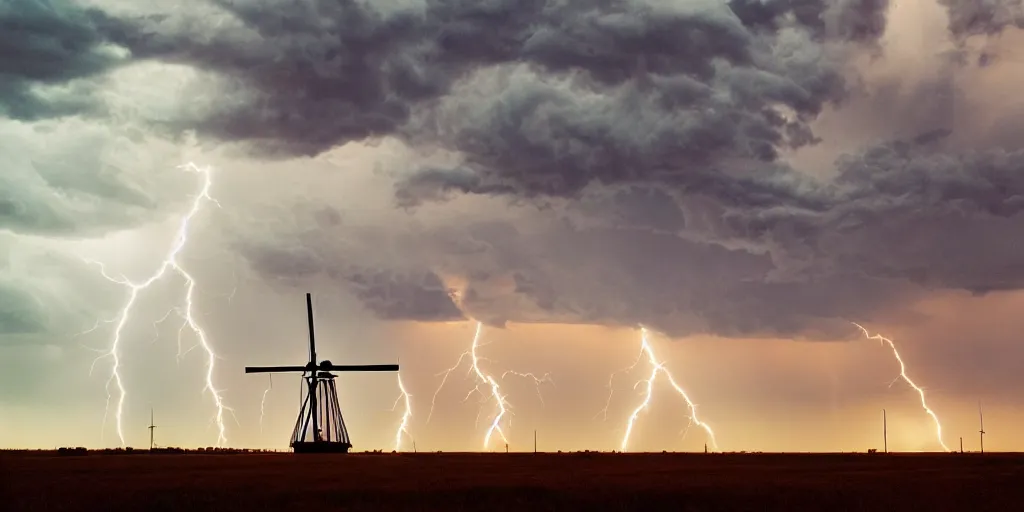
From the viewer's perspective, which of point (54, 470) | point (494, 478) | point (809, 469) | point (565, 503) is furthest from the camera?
point (809, 469)

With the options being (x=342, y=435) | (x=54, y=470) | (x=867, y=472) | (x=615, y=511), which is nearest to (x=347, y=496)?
(x=615, y=511)

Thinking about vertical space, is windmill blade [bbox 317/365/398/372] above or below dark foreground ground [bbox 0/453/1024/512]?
above

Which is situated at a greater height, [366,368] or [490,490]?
[366,368]

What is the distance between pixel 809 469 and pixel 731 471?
32.5 ft

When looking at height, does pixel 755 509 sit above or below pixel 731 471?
below

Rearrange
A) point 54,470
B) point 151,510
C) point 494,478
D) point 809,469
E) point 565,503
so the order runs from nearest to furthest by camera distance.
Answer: point 151,510 < point 565,503 < point 494,478 < point 54,470 < point 809,469

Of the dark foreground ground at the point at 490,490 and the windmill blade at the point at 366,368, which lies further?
the windmill blade at the point at 366,368

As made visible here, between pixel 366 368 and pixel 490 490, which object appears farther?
pixel 366 368

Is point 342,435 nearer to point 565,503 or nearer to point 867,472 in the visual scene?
point 867,472

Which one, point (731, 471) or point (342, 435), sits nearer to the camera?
point (731, 471)

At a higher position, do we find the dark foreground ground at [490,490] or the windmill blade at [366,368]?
the windmill blade at [366,368]

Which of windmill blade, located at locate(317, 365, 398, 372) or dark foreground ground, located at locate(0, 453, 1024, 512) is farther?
windmill blade, located at locate(317, 365, 398, 372)

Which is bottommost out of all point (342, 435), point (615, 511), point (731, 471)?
point (615, 511)

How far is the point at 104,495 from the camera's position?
71.8 metres
